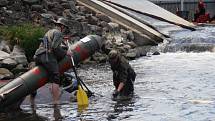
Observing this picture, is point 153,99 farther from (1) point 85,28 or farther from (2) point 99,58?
(1) point 85,28

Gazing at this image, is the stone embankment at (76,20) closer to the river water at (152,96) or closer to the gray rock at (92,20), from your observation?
the gray rock at (92,20)

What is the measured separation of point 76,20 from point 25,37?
5.15m

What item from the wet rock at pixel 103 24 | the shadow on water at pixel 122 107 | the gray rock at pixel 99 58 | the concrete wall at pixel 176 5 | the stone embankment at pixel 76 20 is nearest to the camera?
the shadow on water at pixel 122 107

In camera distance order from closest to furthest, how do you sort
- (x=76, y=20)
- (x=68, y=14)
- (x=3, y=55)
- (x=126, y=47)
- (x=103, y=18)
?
1. (x=3, y=55)
2. (x=126, y=47)
3. (x=76, y=20)
4. (x=68, y=14)
5. (x=103, y=18)

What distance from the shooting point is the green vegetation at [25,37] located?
1908cm

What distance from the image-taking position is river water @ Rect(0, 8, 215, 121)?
10.7 meters

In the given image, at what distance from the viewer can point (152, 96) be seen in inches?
504

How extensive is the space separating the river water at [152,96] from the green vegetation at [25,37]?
1851 mm

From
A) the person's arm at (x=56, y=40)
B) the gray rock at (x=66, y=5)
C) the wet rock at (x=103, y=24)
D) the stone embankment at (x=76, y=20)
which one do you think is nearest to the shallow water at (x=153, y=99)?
the person's arm at (x=56, y=40)

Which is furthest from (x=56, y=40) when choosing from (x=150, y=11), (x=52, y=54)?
(x=150, y=11)

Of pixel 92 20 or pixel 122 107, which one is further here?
pixel 92 20

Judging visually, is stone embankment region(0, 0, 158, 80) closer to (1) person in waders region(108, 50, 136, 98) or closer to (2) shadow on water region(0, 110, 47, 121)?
(1) person in waders region(108, 50, 136, 98)

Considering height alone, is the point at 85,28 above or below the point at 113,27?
above

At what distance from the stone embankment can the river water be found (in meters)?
1.66
